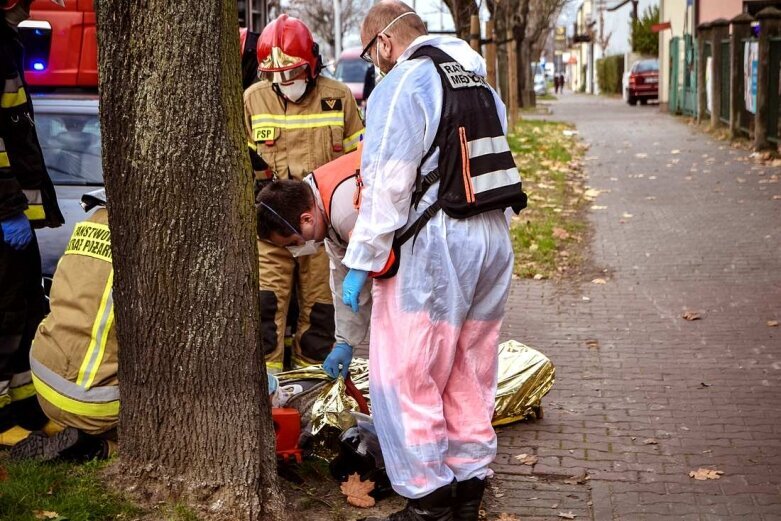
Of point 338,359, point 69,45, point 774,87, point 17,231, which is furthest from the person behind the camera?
point 774,87

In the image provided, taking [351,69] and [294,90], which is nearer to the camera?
[294,90]

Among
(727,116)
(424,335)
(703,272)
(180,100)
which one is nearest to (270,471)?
(424,335)

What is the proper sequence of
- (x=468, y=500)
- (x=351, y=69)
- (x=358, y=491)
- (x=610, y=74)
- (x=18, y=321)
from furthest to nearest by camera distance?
(x=610, y=74) < (x=351, y=69) < (x=18, y=321) < (x=358, y=491) < (x=468, y=500)

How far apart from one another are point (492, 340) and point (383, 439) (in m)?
0.55

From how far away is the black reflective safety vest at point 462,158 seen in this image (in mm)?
3842

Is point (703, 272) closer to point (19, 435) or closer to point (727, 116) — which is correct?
point (19, 435)

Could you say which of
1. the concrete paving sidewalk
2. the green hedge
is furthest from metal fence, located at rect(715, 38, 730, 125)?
the green hedge

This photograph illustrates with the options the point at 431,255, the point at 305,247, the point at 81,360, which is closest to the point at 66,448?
the point at 81,360

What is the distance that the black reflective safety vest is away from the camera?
3842 millimetres

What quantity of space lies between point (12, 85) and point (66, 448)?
65.5 inches

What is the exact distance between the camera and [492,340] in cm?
411

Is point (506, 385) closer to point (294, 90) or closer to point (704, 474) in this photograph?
point (704, 474)

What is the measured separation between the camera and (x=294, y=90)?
5738 millimetres

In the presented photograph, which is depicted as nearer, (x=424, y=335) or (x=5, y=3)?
(x=424, y=335)
